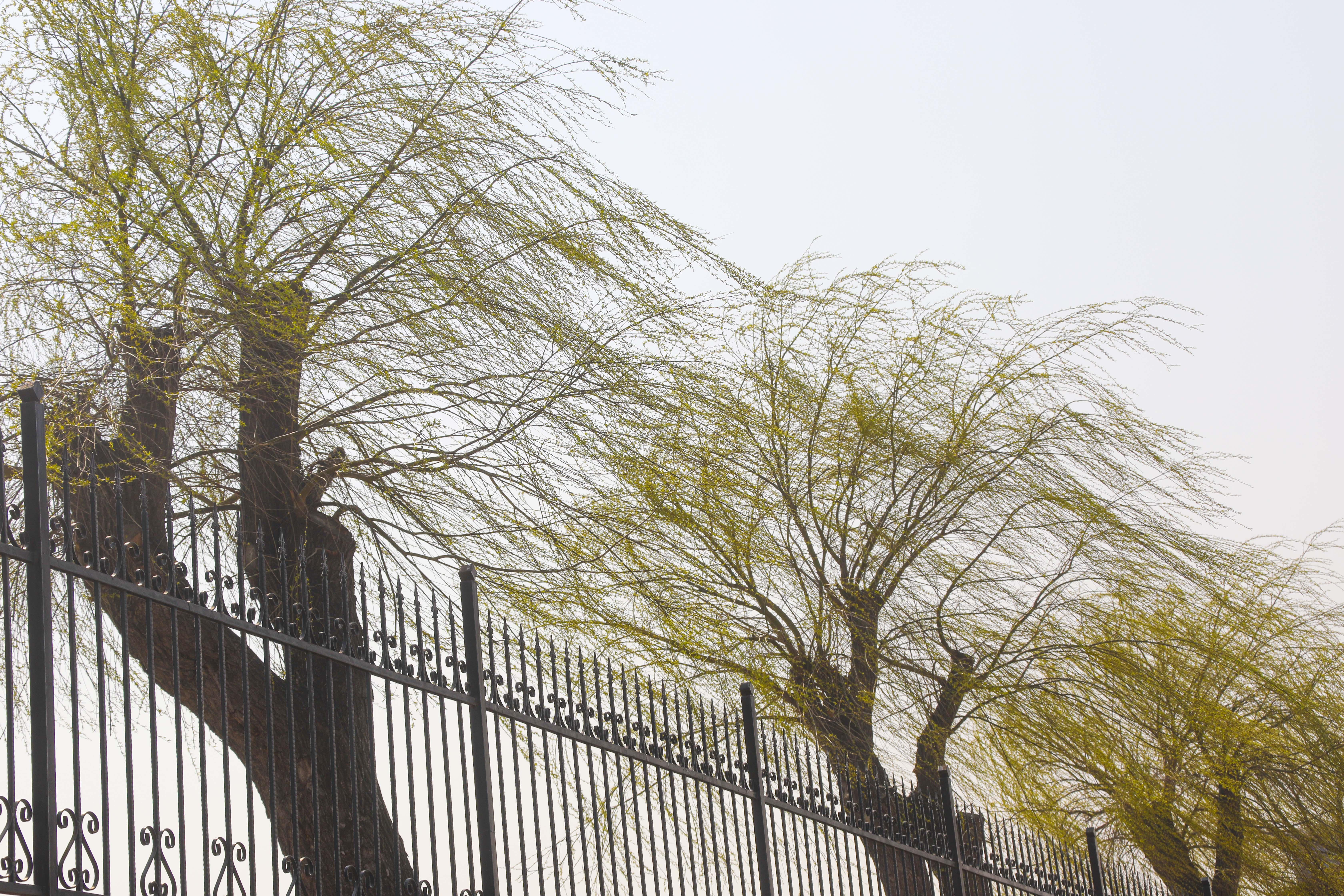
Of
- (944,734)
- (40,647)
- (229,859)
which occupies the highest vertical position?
(40,647)

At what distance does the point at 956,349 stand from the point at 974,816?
3.40 metres

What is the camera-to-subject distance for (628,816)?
7043 millimetres

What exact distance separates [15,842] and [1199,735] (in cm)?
830

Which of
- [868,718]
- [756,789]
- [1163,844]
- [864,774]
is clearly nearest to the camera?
[756,789]

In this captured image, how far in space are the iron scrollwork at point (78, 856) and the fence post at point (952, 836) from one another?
16.5 ft

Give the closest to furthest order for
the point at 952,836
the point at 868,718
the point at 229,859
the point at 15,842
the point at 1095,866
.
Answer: the point at 15,842 < the point at 229,859 < the point at 952,836 < the point at 868,718 < the point at 1095,866

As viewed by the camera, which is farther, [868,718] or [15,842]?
[868,718]

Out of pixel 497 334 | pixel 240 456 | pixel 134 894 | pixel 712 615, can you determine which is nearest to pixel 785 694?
pixel 712 615

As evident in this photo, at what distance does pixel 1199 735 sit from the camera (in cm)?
873

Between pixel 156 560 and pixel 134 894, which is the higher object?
pixel 156 560

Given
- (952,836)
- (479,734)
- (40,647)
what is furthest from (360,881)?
(952,836)

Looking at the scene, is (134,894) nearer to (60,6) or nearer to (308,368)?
(308,368)

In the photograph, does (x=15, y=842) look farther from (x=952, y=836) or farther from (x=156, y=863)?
(x=952, y=836)

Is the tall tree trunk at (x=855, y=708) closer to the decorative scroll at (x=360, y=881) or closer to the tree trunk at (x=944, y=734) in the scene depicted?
the tree trunk at (x=944, y=734)
